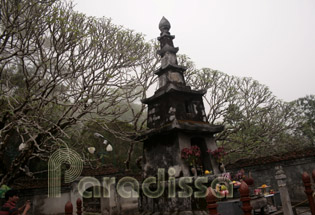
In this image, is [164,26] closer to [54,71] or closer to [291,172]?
[54,71]

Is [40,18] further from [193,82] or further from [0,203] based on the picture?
[193,82]

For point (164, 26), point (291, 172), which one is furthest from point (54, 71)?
point (291, 172)

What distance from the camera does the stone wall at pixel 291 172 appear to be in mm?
12008

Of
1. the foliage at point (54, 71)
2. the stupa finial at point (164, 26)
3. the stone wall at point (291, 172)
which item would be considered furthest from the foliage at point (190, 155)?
the stone wall at point (291, 172)

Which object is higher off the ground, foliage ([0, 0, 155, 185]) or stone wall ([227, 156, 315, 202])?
foliage ([0, 0, 155, 185])

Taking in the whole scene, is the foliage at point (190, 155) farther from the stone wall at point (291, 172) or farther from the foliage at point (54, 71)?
the stone wall at point (291, 172)

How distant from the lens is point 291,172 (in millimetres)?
12578

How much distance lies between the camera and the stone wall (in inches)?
473

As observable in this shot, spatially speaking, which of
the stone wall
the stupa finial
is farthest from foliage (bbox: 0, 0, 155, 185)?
the stone wall

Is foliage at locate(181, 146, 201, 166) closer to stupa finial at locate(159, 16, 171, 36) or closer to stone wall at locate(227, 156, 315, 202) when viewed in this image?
stupa finial at locate(159, 16, 171, 36)

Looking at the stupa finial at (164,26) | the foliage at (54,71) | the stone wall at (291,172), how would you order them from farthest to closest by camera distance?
the stone wall at (291,172), the stupa finial at (164,26), the foliage at (54,71)

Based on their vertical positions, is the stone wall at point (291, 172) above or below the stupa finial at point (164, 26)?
below

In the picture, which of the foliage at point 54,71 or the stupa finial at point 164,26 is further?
the stupa finial at point 164,26

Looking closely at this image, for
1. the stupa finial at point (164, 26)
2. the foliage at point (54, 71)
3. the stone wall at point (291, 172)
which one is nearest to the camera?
the foliage at point (54, 71)
